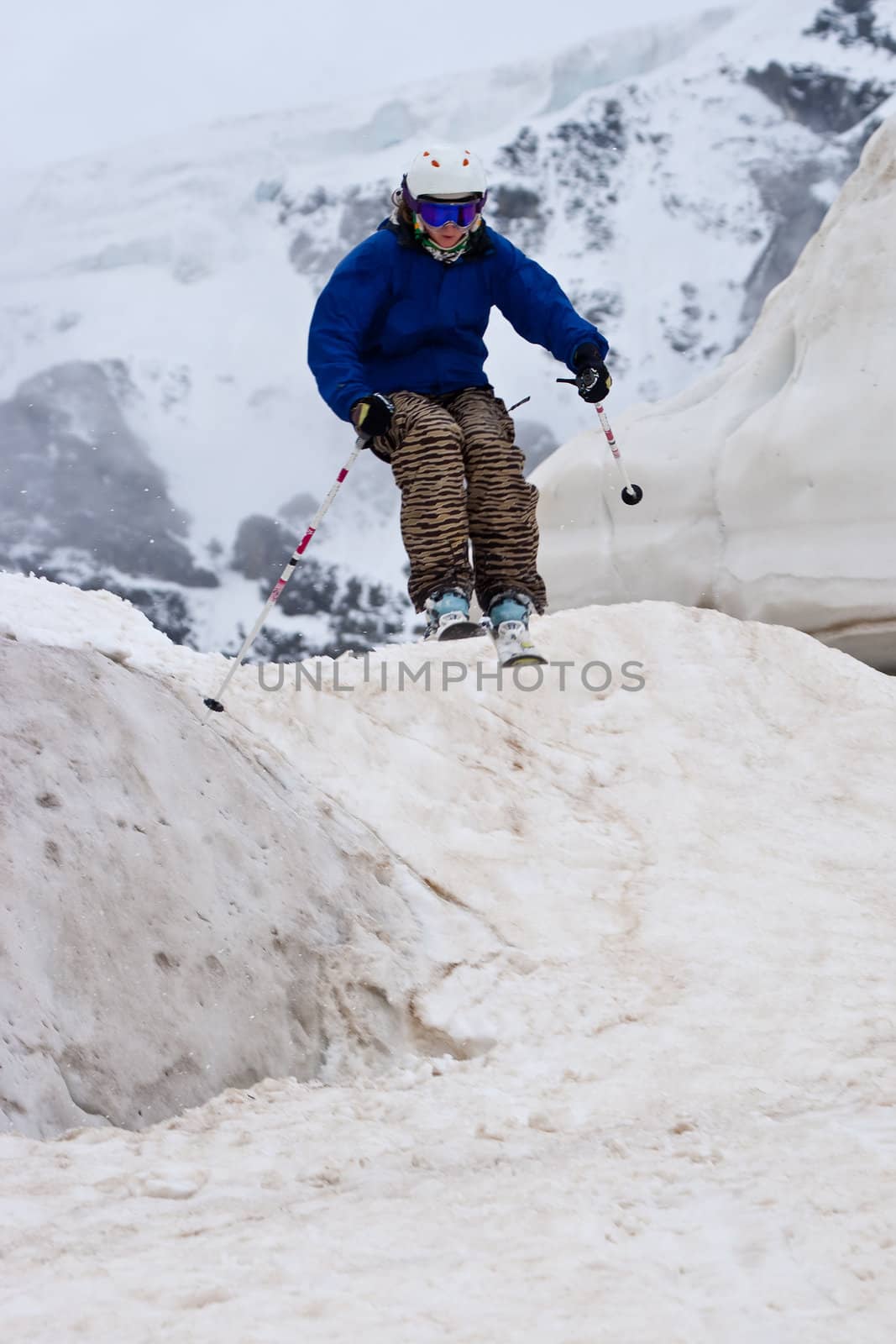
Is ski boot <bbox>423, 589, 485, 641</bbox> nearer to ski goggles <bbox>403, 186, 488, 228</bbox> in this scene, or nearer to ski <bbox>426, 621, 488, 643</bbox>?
ski <bbox>426, 621, 488, 643</bbox>

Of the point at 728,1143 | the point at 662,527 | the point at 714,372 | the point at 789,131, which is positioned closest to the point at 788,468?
the point at 662,527

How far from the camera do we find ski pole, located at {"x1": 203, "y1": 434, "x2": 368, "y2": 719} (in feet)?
9.97

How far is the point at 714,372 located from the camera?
8.86 metres

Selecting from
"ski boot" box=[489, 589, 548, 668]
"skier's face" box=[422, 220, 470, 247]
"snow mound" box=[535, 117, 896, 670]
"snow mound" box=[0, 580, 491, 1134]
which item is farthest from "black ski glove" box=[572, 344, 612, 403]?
"snow mound" box=[535, 117, 896, 670]

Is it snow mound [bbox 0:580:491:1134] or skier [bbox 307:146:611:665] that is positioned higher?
skier [bbox 307:146:611:665]

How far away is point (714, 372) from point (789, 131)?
46.0 m

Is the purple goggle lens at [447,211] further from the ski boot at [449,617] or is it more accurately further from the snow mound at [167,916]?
the snow mound at [167,916]

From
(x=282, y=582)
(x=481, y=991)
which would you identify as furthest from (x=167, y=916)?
(x=282, y=582)

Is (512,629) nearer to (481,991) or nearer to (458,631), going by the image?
(458,631)

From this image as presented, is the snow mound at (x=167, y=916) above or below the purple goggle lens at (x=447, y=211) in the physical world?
below

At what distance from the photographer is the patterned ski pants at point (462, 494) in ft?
13.2

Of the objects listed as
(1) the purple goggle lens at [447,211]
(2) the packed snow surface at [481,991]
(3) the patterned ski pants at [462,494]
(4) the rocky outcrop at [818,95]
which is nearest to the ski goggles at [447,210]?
(1) the purple goggle lens at [447,211]

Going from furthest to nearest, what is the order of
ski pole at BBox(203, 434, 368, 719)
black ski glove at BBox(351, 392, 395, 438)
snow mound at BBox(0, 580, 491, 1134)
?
black ski glove at BBox(351, 392, 395, 438)
ski pole at BBox(203, 434, 368, 719)
snow mound at BBox(0, 580, 491, 1134)

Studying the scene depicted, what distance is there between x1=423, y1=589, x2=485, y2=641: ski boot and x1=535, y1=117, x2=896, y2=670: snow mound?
3.83 metres
